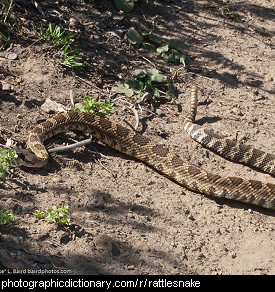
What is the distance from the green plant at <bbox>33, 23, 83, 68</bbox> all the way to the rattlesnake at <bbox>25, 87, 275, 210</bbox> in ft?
3.92

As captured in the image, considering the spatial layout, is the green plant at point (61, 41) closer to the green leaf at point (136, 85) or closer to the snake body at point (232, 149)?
the green leaf at point (136, 85)

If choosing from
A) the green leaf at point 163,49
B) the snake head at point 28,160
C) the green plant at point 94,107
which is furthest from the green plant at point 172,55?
the snake head at point 28,160

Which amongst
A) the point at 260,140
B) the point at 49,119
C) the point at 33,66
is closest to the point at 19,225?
the point at 49,119

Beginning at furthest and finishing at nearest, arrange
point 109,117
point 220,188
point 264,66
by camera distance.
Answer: point 264,66 → point 109,117 → point 220,188

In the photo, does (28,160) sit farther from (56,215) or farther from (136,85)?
(136,85)

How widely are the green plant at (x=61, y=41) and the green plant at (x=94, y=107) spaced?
31.0 inches

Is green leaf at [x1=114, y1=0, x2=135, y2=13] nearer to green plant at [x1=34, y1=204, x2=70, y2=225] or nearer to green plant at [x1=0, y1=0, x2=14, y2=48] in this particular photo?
green plant at [x1=0, y1=0, x2=14, y2=48]

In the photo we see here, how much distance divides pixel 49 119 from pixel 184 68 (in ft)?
10.1

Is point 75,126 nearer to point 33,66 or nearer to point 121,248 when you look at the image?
point 33,66

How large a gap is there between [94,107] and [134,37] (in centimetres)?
209

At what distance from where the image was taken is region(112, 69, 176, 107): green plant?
852 centimetres

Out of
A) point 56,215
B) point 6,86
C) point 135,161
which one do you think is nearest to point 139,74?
point 135,161

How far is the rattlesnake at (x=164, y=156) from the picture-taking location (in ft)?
23.3

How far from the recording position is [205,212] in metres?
6.83
